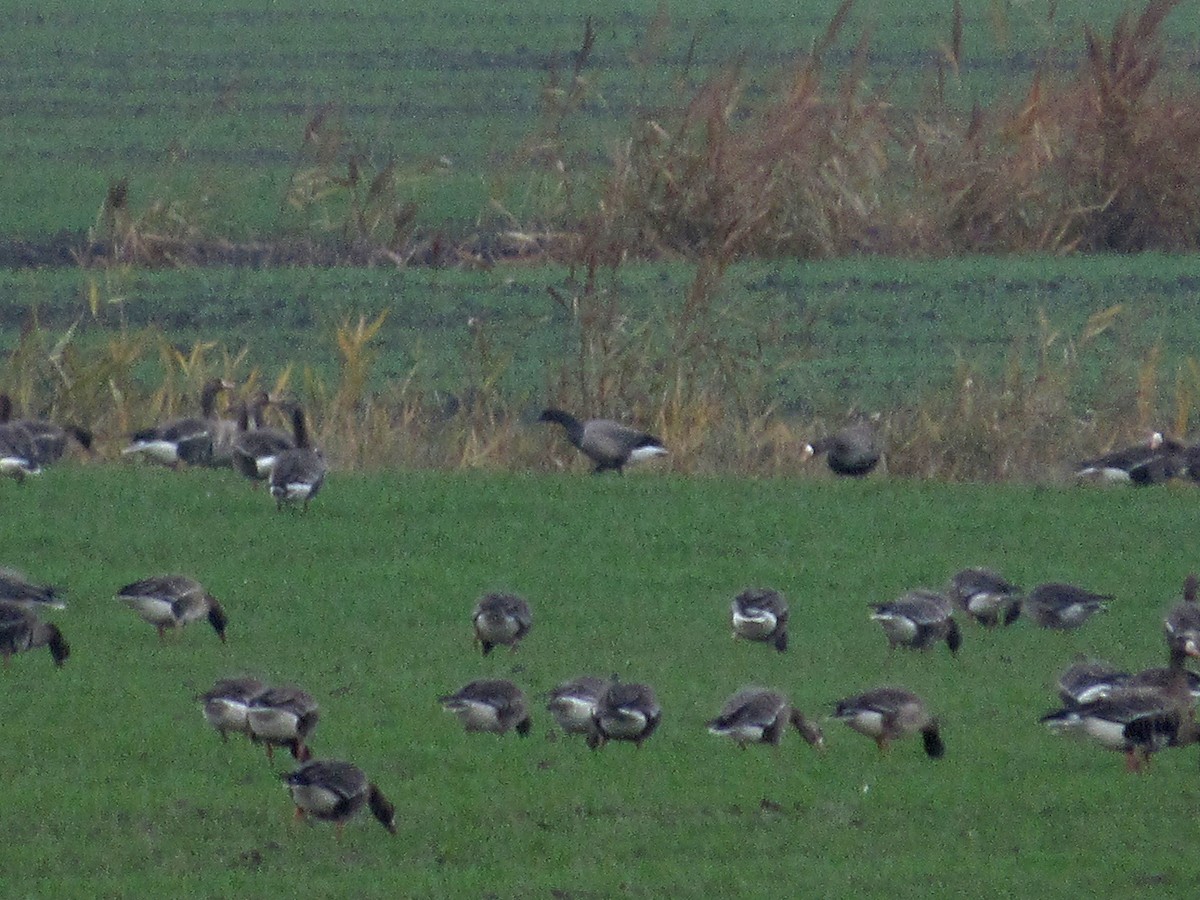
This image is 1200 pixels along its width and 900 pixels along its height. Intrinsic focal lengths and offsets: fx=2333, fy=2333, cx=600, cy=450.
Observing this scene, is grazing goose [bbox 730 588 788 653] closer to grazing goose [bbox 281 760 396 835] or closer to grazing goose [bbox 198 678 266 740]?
grazing goose [bbox 198 678 266 740]

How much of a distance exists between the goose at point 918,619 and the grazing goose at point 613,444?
457cm

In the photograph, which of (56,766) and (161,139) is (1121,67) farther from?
(56,766)

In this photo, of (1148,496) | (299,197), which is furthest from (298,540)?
(299,197)

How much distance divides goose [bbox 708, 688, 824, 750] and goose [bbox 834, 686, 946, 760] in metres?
0.21

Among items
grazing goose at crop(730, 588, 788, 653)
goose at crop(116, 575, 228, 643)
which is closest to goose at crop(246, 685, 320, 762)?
goose at crop(116, 575, 228, 643)

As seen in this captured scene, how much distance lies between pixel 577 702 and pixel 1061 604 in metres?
2.86

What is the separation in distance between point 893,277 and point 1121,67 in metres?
3.15

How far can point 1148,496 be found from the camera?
14109 millimetres

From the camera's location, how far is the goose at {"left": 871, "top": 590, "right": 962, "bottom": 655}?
1009 centimetres

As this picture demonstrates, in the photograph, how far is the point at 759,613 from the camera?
33.2ft

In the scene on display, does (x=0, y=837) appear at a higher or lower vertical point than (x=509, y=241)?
higher

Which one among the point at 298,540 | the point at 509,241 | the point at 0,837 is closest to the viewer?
the point at 0,837

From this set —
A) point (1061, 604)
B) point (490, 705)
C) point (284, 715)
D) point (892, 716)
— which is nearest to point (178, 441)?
point (1061, 604)

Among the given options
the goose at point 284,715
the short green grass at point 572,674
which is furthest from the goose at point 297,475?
the goose at point 284,715
